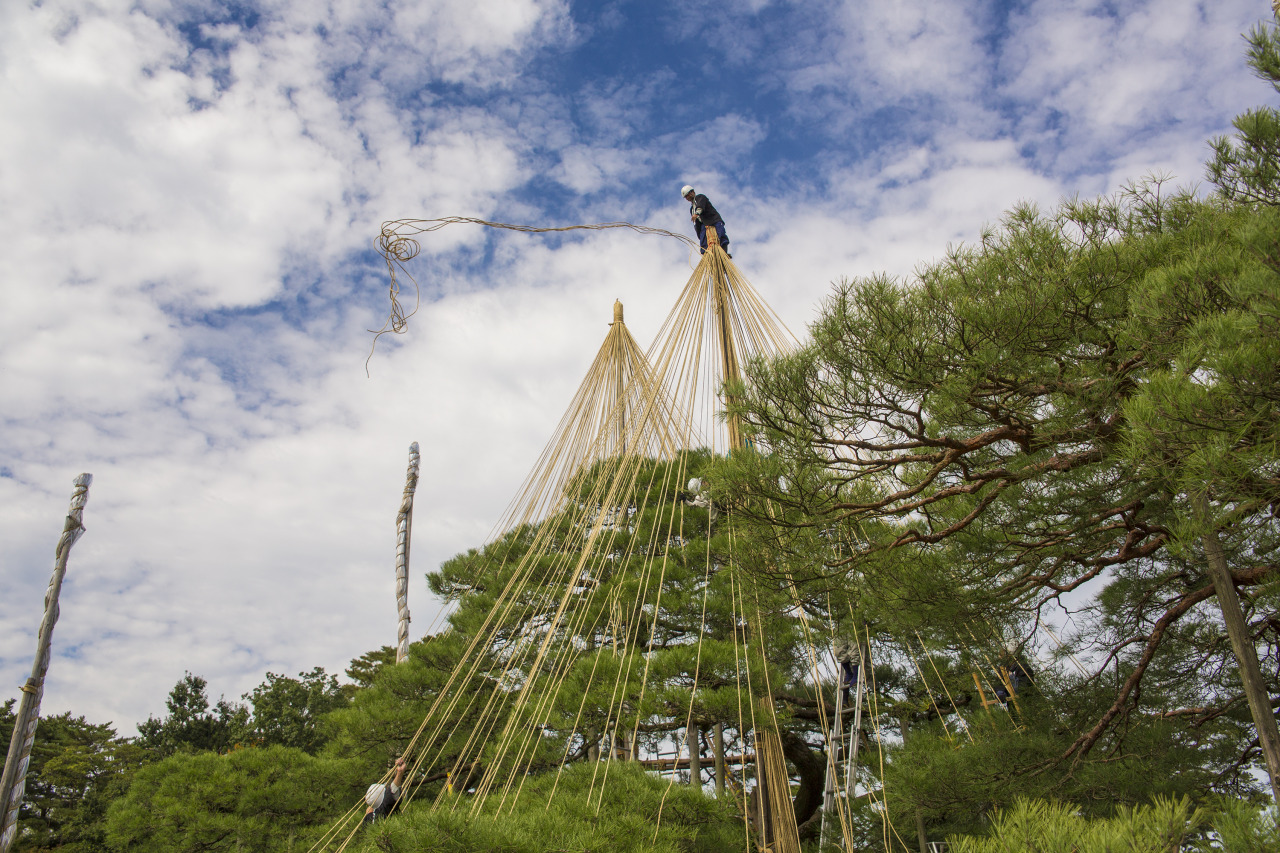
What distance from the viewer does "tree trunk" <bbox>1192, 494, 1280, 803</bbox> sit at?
2033 millimetres

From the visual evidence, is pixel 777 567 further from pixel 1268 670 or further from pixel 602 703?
pixel 1268 670

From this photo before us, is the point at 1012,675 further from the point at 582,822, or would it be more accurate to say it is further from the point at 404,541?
the point at 404,541

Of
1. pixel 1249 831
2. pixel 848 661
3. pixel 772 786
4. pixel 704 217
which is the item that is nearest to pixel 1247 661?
pixel 1249 831

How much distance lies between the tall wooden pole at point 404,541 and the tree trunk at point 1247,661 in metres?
5.51

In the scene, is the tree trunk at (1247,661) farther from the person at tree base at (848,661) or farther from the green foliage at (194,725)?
the green foliage at (194,725)

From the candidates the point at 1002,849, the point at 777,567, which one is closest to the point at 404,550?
the point at 777,567

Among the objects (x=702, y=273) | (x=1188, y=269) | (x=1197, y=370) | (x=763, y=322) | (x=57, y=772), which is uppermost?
(x=702, y=273)

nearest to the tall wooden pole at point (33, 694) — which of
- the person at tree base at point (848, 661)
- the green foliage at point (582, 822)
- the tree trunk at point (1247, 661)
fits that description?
the green foliage at point (582, 822)

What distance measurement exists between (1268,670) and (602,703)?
9.31ft

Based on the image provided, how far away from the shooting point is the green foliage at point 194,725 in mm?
10164

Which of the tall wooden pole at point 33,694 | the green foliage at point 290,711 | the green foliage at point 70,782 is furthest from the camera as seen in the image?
the green foliage at point 290,711

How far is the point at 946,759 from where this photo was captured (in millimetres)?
2811

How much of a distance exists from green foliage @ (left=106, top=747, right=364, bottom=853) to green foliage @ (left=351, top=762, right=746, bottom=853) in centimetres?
261

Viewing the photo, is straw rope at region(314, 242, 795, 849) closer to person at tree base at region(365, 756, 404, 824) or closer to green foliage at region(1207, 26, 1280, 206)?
person at tree base at region(365, 756, 404, 824)
